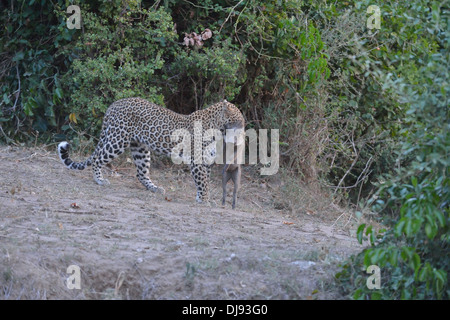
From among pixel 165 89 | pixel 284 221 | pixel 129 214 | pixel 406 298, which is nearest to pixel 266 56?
pixel 165 89

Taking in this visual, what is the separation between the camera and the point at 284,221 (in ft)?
26.1

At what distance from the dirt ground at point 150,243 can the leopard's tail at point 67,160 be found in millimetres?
168

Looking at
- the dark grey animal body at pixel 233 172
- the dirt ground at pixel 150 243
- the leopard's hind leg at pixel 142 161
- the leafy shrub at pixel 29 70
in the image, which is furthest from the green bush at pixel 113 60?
the dark grey animal body at pixel 233 172

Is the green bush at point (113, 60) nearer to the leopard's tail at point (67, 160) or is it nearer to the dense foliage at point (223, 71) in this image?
the dense foliage at point (223, 71)

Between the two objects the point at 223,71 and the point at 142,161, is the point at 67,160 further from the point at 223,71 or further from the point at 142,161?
the point at 223,71

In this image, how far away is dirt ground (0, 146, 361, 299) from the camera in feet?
16.6

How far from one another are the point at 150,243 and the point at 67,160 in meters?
3.42

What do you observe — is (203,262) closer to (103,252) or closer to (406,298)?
(103,252)

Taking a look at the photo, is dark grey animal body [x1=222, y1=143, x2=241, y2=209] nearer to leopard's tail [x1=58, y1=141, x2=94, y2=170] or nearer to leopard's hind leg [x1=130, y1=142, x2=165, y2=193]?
leopard's hind leg [x1=130, y1=142, x2=165, y2=193]

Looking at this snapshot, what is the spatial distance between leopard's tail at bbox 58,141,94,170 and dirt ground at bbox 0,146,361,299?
168mm

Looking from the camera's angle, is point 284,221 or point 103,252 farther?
point 284,221

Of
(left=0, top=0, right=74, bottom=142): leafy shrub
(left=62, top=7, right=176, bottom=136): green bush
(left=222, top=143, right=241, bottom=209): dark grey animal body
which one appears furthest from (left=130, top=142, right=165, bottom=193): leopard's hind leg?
(left=0, top=0, right=74, bottom=142): leafy shrub

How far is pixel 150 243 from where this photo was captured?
6.00m
